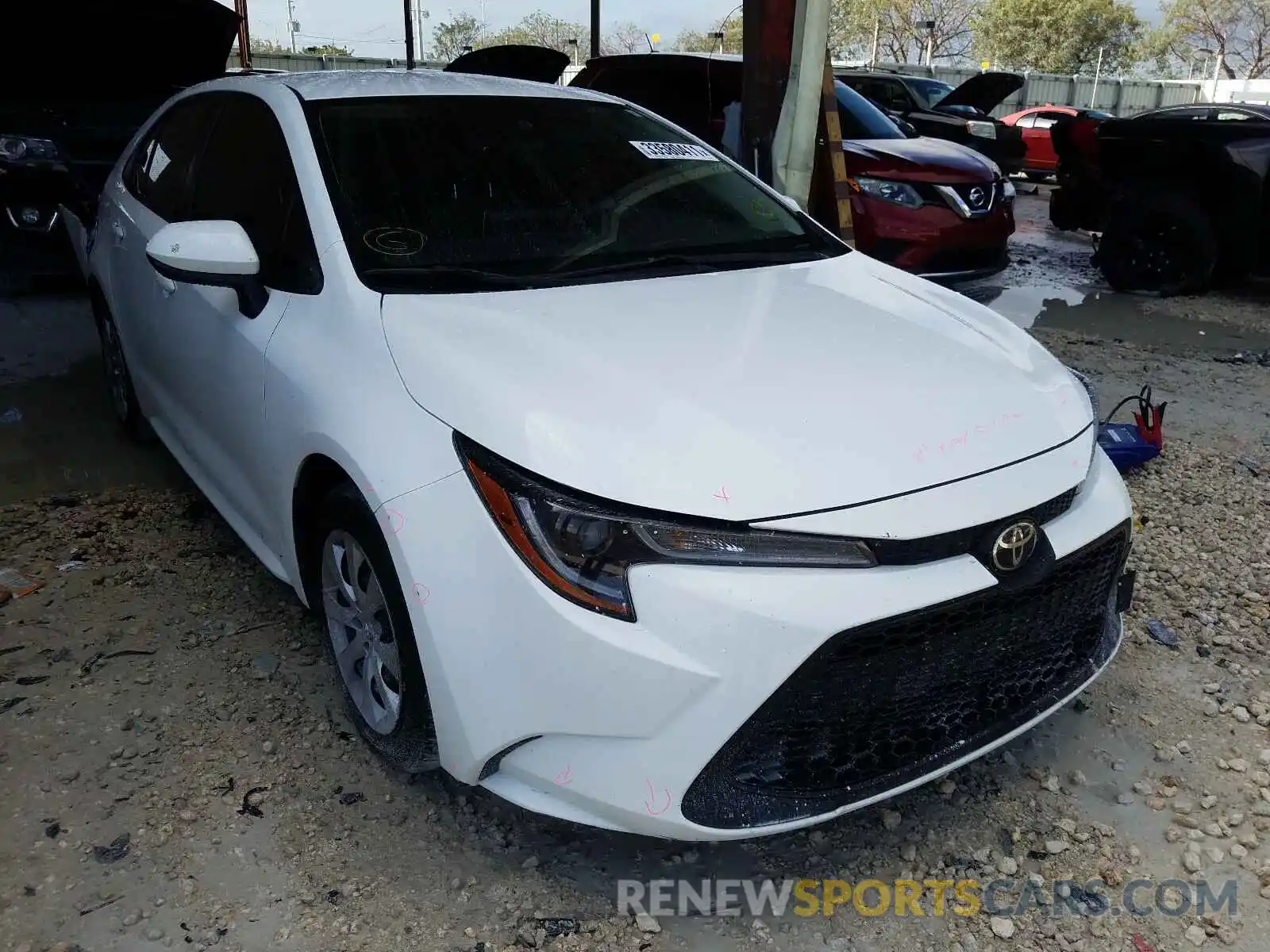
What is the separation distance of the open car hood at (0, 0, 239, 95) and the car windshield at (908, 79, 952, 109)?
27.8 ft

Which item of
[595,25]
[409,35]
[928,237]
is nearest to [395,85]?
[928,237]

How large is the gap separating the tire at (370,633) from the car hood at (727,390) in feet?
1.06

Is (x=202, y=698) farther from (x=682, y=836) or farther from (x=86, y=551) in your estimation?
(x=682, y=836)

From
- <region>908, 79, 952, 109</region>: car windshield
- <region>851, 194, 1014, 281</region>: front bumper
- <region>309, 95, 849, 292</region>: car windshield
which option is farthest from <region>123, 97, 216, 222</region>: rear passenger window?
<region>908, 79, 952, 109</region>: car windshield

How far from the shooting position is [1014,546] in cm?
182

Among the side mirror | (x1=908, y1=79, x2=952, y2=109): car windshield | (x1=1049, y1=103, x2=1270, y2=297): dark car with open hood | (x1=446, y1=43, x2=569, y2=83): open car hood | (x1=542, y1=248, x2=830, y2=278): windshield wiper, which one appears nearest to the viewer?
the side mirror

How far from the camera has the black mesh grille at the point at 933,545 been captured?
171 centimetres

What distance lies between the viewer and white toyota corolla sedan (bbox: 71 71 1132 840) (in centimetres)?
168

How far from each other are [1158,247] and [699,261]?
589 cm

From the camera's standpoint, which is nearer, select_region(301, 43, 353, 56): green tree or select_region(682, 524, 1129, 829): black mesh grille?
select_region(682, 524, 1129, 829): black mesh grille

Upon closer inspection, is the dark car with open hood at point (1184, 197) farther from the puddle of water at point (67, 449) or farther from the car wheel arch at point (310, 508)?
the car wheel arch at point (310, 508)

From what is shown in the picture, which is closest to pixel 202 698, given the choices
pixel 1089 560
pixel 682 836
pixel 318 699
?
pixel 318 699

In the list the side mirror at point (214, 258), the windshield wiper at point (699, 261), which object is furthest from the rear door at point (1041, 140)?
the side mirror at point (214, 258)

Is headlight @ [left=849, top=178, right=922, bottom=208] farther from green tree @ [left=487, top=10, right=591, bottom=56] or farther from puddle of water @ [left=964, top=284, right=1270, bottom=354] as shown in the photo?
green tree @ [left=487, top=10, right=591, bottom=56]
